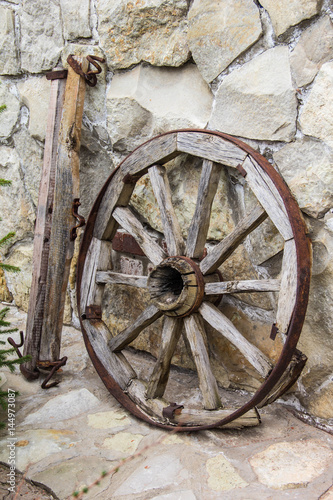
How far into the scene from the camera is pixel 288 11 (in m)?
1.65

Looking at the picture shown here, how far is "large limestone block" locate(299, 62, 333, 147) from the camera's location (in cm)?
156

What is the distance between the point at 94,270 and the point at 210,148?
2.61 feet

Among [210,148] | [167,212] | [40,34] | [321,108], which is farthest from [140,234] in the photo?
[40,34]

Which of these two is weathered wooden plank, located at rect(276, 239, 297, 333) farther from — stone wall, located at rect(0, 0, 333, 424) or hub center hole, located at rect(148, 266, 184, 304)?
hub center hole, located at rect(148, 266, 184, 304)

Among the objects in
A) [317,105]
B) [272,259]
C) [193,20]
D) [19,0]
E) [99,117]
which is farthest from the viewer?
[19,0]

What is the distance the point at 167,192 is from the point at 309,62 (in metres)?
0.73

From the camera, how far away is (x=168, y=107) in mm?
2094

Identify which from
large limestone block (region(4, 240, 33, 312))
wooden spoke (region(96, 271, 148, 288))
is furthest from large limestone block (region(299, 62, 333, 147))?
large limestone block (region(4, 240, 33, 312))

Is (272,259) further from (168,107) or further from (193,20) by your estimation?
(193,20)

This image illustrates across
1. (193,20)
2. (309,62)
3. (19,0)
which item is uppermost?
(19,0)

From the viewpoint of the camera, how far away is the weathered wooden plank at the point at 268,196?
1549mm

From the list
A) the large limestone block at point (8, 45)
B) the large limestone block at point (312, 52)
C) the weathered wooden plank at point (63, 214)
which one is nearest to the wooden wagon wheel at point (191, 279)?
the weathered wooden plank at point (63, 214)

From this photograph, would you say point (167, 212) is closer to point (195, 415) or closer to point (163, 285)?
point (163, 285)

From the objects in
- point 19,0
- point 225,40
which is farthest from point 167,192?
point 19,0
